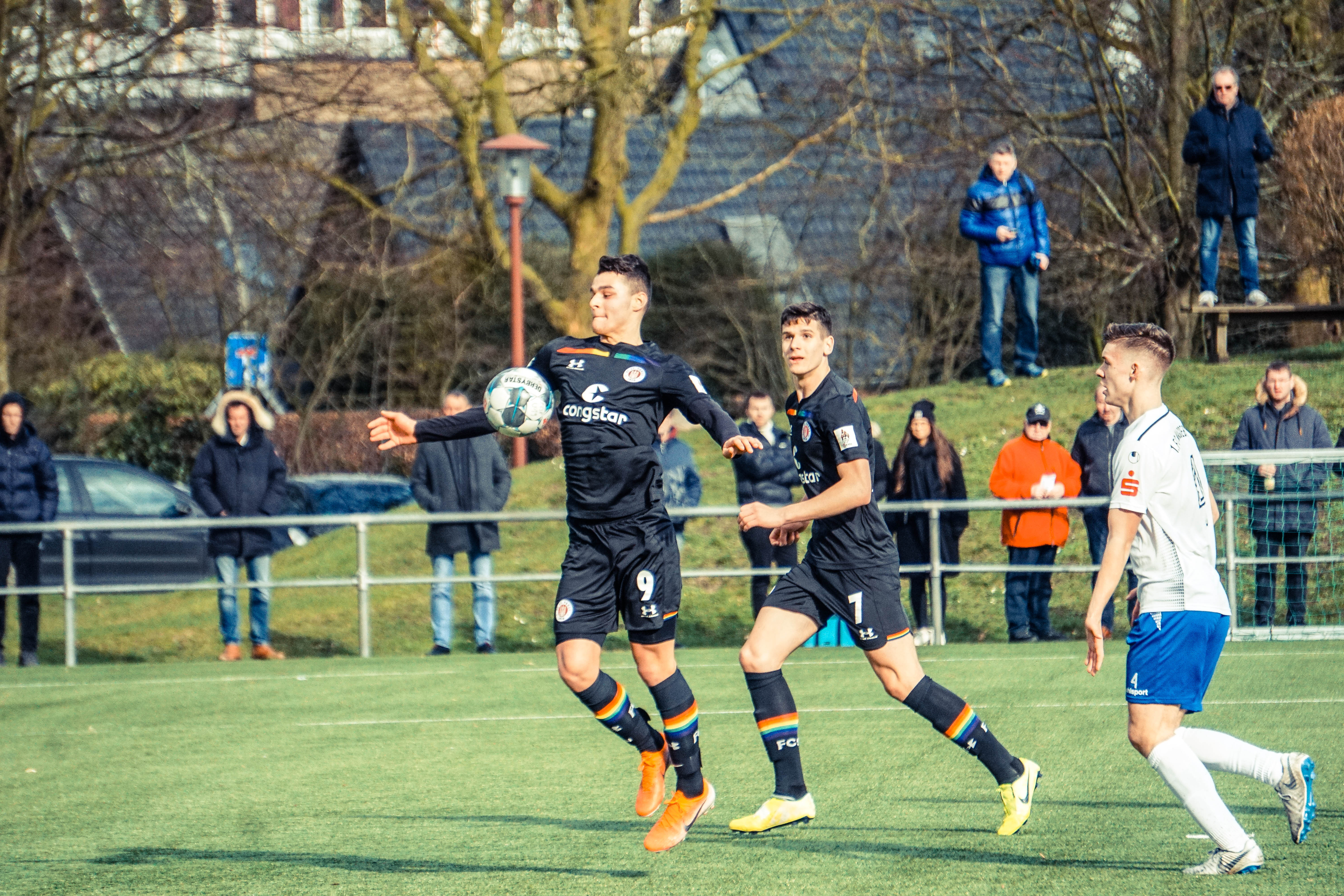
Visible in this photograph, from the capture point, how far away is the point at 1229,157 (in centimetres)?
1417

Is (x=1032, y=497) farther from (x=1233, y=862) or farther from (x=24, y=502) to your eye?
(x=24, y=502)

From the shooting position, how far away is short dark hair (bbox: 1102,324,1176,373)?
5.25m

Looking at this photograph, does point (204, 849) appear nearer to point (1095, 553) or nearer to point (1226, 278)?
point (1095, 553)

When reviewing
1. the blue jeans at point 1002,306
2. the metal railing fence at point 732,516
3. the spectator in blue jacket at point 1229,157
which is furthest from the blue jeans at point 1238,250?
the metal railing fence at point 732,516

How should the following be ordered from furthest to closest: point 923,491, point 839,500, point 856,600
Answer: point 923,491, point 856,600, point 839,500

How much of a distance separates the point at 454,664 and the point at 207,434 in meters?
14.9

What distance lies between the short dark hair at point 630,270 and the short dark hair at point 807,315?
0.55 metres

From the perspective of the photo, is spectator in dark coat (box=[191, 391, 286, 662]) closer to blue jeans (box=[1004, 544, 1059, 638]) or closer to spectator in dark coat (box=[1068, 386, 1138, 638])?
blue jeans (box=[1004, 544, 1059, 638])

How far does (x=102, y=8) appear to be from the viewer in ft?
54.8

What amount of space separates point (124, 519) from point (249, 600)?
385 cm

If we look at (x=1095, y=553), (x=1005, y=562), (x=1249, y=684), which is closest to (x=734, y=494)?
(x=1005, y=562)

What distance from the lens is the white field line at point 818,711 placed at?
8984 mm

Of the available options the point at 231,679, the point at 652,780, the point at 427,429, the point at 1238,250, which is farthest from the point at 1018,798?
the point at 1238,250

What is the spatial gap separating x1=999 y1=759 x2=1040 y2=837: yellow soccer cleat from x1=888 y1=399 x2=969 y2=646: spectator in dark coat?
6.57 m
